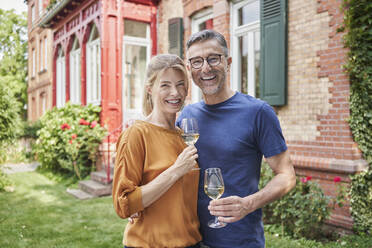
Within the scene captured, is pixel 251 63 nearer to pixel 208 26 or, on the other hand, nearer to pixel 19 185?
pixel 208 26

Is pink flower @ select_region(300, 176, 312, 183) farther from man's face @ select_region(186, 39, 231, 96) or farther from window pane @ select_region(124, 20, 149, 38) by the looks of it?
window pane @ select_region(124, 20, 149, 38)

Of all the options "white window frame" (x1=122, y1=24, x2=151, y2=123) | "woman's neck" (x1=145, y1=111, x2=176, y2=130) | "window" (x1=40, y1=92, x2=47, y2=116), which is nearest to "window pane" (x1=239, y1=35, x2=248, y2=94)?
"white window frame" (x1=122, y1=24, x2=151, y2=123)

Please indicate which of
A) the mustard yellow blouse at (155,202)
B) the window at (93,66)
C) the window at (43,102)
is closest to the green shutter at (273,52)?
the mustard yellow blouse at (155,202)

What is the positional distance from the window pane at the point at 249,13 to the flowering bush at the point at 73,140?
4957 millimetres

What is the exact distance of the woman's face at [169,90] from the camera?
1932 millimetres

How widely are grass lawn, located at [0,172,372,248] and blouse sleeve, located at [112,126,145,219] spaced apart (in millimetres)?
3122

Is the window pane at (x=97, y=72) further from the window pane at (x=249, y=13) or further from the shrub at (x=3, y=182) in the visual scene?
the window pane at (x=249, y=13)

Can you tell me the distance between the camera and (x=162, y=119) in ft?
6.58

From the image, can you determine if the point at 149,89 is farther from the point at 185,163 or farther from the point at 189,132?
the point at 185,163

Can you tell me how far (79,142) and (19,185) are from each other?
1.95 m

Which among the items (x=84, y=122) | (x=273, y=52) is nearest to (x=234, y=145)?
(x=273, y=52)

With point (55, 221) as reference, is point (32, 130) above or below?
above

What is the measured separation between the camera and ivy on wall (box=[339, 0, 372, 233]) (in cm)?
470

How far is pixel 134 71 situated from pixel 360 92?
774 cm
